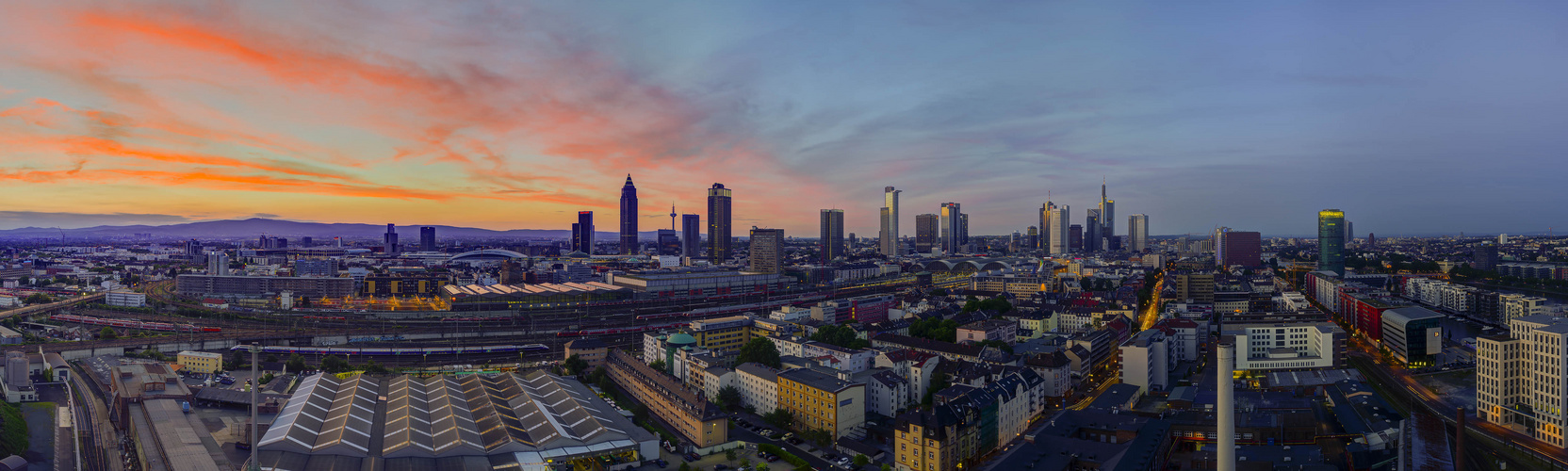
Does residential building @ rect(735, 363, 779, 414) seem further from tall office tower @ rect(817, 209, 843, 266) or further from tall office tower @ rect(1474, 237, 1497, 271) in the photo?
tall office tower @ rect(817, 209, 843, 266)

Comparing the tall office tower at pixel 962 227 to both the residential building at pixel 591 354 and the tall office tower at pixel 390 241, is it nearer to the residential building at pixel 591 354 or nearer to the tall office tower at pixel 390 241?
the tall office tower at pixel 390 241

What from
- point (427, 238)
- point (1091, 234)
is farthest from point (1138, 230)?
point (427, 238)

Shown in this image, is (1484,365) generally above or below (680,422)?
above

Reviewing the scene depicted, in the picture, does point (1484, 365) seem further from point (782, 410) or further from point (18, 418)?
point (18, 418)

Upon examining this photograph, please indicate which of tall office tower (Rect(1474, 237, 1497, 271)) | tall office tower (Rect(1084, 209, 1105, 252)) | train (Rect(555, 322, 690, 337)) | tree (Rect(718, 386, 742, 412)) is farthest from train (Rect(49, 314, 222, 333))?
tall office tower (Rect(1084, 209, 1105, 252))

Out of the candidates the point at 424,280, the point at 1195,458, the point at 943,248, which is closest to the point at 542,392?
the point at 1195,458

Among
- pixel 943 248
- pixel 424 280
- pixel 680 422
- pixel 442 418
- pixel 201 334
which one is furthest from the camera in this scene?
pixel 943 248
